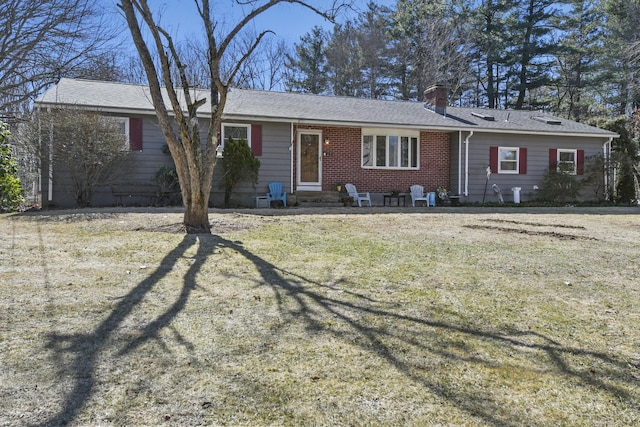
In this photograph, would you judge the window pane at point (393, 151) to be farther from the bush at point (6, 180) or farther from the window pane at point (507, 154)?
the bush at point (6, 180)

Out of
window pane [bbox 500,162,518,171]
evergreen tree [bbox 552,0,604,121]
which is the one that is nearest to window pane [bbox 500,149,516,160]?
window pane [bbox 500,162,518,171]

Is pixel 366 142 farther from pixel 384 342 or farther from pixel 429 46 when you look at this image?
pixel 429 46

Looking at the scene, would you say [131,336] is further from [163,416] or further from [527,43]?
[527,43]

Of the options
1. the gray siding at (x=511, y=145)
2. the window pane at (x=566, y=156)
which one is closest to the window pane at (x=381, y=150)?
the gray siding at (x=511, y=145)

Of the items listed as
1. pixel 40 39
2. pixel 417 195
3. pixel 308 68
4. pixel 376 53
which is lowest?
pixel 417 195

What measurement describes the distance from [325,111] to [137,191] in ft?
20.3

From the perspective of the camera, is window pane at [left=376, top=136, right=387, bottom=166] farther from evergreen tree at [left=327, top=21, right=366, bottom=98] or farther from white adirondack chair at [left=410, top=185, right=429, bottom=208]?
evergreen tree at [left=327, top=21, right=366, bottom=98]

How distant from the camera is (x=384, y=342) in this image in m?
2.66

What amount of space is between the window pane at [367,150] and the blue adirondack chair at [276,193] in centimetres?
295

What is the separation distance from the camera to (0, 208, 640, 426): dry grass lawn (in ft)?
6.39

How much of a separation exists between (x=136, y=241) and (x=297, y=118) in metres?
7.67

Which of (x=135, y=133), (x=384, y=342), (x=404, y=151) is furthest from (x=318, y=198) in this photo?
(x=384, y=342)

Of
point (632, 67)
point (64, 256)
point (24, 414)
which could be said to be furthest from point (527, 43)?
point (24, 414)

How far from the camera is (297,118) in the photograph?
1249cm
